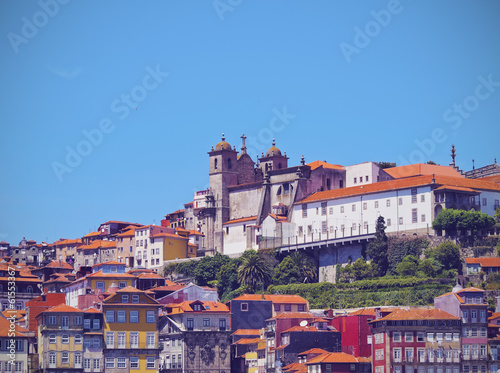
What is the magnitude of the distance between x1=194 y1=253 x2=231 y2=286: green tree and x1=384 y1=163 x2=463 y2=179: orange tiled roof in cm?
2259

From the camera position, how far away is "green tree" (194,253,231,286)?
14562cm

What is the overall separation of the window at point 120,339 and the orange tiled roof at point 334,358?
15.1 metres

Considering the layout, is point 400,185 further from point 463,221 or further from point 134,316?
point 134,316

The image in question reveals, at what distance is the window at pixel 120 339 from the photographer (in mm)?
103750

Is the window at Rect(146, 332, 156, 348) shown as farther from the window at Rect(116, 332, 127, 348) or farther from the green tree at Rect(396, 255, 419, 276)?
the green tree at Rect(396, 255, 419, 276)

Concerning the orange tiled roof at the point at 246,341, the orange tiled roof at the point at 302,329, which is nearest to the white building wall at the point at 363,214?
the orange tiled roof at the point at 246,341

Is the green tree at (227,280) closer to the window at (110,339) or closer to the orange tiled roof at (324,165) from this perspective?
the orange tiled roof at (324,165)

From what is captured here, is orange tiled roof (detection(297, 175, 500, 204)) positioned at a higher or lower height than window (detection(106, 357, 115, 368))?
higher

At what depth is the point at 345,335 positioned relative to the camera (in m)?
108

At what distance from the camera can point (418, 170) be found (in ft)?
490

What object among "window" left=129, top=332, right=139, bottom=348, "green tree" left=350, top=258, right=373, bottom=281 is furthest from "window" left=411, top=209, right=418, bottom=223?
"window" left=129, top=332, right=139, bottom=348

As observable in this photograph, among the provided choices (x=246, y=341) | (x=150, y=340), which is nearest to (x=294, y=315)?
(x=246, y=341)

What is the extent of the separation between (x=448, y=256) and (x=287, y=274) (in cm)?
1960

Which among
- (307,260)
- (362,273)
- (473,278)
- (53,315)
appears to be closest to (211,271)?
(307,260)
